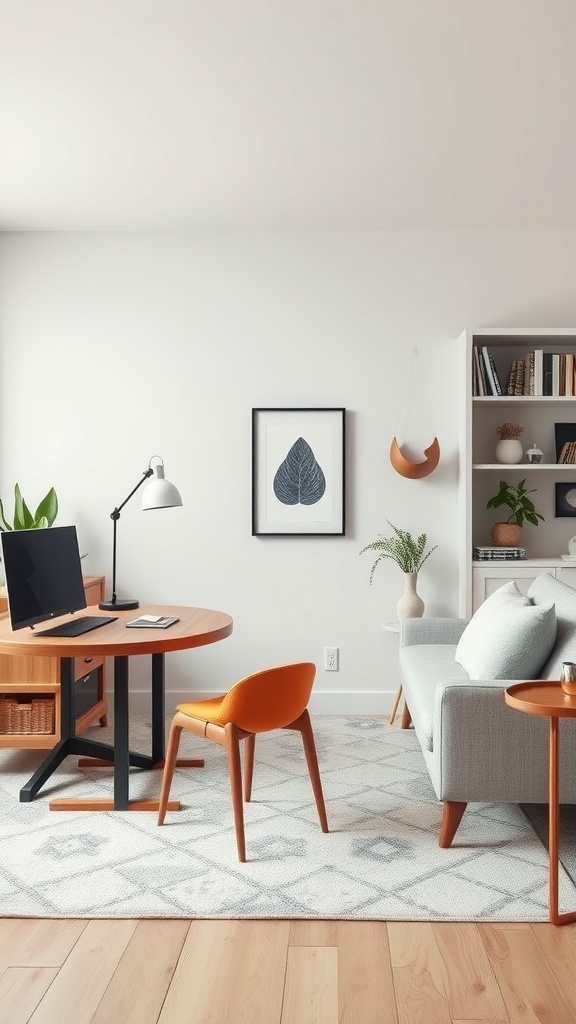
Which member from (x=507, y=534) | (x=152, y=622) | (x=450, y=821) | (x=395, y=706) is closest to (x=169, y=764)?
(x=152, y=622)

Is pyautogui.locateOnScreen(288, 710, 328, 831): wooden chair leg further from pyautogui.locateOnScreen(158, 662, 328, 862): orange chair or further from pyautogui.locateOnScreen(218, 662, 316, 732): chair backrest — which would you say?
pyautogui.locateOnScreen(218, 662, 316, 732): chair backrest

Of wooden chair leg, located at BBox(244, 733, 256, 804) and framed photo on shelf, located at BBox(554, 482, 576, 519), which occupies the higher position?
framed photo on shelf, located at BBox(554, 482, 576, 519)

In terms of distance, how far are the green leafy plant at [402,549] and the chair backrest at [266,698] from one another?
173 centimetres

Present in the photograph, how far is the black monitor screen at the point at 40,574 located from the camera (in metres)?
3.11

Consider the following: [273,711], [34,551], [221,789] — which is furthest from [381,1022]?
[34,551]

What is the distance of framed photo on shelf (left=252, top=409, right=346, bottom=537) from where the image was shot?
468 cm

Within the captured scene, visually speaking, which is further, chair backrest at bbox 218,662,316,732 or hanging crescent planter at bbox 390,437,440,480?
hanging crescent planter at bbox 390,437,440,480

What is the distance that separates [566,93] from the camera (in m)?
3.12

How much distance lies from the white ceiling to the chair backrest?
2.01 metres

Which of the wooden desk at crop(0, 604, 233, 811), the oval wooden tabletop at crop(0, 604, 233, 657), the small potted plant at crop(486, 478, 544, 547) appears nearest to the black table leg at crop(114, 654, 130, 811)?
the wooden desk at crop(0, 604, 233, 811)

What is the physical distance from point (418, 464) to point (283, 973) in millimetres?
2858

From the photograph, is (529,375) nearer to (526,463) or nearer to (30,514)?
(526,463)

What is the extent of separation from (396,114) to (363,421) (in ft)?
5.71

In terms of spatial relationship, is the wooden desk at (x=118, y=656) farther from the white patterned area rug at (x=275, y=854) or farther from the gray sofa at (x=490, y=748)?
the gray sofa at (x=490, y=748)
